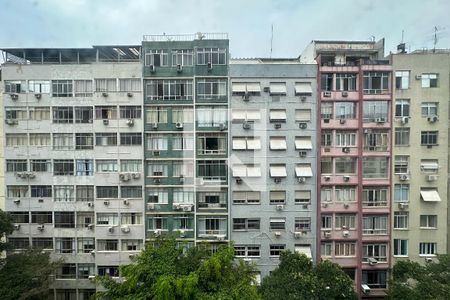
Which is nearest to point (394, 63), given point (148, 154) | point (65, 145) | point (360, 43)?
point (360, 43)

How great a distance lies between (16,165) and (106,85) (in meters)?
6.70

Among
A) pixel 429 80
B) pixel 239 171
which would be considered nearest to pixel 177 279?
pixel 239 171

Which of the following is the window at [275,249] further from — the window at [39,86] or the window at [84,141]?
the window at [39,86]

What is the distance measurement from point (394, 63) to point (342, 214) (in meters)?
8.66

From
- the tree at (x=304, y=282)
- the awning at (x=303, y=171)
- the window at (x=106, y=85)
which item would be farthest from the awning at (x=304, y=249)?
the window at (x=106, y=85)

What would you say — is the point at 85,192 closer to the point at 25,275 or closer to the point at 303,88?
the point at 25,275

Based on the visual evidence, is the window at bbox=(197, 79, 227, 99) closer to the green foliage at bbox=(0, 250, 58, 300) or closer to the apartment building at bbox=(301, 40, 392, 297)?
the apartment building at bbox=(301, 40, 392, 297)

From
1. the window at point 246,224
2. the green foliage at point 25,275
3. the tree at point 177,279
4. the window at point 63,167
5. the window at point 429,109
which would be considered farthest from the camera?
the window at point 246,224

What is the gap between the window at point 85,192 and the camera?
17658 millimetres

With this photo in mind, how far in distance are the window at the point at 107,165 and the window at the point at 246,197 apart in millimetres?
6717

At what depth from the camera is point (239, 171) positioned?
57.2ft

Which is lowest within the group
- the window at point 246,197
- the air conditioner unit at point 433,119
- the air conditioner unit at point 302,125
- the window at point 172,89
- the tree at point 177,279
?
the tree at point 177,279

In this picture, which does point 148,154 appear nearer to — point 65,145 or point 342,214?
point 65,145

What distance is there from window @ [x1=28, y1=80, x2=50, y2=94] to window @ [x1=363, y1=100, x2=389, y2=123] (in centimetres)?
1731
